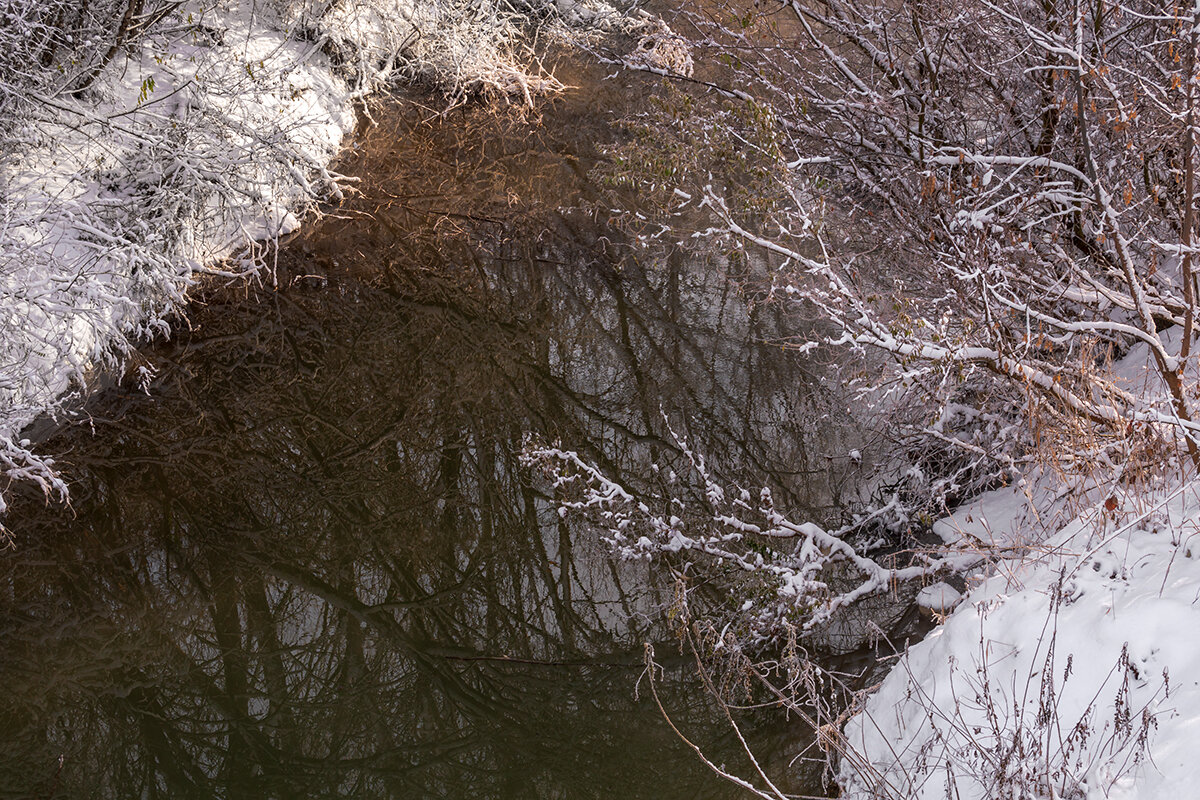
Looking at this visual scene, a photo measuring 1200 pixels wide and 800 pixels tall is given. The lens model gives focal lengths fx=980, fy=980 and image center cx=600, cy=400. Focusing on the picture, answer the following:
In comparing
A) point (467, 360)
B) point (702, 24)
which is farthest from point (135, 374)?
point (702, 24)

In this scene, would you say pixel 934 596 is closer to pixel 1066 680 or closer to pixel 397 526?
Answer: pixel 1066 680

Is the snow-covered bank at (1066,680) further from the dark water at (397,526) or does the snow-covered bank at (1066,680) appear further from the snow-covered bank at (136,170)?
the snow-covered bank at (136,170)

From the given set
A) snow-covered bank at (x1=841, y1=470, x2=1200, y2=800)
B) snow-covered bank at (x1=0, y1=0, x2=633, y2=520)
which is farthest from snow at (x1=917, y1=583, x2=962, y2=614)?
snow-covered bank at (x1=0, y1=0, x2=633, y2=520)

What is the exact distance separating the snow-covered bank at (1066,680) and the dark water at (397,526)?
961 mm

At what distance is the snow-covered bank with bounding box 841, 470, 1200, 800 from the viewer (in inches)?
141

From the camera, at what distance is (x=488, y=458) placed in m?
7.51

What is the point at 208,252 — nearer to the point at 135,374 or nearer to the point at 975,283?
the point at 135,374

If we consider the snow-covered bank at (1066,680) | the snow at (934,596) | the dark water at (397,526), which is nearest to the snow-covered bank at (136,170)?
the dark water at (397,526)

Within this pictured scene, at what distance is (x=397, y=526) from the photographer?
6980 mm

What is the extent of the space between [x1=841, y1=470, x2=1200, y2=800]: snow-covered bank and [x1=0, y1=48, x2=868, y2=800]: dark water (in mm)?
961

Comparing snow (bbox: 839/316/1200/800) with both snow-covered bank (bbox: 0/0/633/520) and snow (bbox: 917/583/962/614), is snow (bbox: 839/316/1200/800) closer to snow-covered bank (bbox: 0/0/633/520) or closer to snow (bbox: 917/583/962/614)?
snow (bbox: 917/583/962/614)

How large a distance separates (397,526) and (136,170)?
184 inches

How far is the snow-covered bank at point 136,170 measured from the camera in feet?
23.0

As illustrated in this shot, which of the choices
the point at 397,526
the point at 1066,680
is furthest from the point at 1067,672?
the point at 397,526
